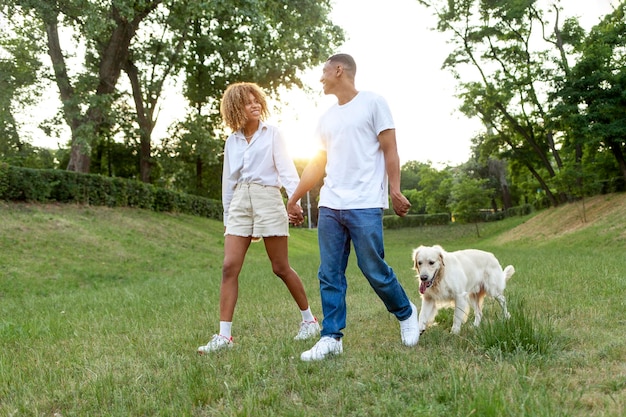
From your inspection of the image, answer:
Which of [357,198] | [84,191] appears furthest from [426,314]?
[84,191]

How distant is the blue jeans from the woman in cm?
71

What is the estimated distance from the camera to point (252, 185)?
5.25m

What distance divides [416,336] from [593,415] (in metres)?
2.10

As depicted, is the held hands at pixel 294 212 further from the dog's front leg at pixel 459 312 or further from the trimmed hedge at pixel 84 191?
the trimmed hedge at pixel 84 191

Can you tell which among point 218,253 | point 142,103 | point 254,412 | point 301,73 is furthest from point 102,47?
point 254,412

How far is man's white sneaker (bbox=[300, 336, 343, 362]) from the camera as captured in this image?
4.21 metres

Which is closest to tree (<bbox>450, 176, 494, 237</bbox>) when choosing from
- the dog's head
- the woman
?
the dog's head

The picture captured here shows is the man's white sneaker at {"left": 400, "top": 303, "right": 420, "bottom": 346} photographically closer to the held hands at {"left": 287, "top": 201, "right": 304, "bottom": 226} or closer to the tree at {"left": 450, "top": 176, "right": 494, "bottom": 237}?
the held hands at {"left": 287, "top": 201, "right": 304, "bottom": 226}

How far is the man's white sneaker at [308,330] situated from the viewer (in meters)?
5.24

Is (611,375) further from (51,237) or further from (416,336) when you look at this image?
(51,237)

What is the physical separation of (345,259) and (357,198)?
23.7 inches

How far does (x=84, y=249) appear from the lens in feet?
55.4

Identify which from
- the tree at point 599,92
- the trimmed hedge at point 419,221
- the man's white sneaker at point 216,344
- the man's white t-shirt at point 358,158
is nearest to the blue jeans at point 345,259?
the man's white t-shirt at point 358,158

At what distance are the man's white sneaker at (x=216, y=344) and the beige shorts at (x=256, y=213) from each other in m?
0.99
